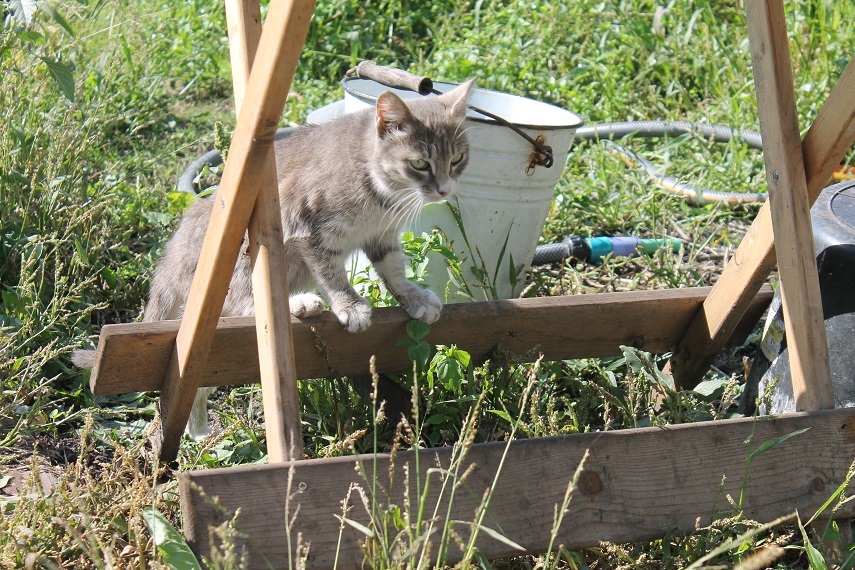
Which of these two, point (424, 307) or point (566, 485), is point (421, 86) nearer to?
point (424, 307)

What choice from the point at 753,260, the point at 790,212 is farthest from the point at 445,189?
the point at 790,212

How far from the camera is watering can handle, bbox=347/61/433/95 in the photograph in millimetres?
3248

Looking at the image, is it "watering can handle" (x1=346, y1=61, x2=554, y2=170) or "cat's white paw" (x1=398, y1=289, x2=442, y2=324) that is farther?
"watering can handle" (x1=346, y1=61, x2=554, y2=170)

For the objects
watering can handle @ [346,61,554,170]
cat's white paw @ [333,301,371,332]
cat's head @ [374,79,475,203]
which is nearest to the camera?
cat's white paw @ [333,301,371,332]

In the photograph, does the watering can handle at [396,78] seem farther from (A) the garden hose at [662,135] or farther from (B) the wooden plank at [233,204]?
(A) the garden hose at [662,135]

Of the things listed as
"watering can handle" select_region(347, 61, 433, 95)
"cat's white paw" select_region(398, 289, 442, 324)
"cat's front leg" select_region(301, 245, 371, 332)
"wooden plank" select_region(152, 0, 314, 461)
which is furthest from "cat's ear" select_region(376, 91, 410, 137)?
"wooden plank" select_region(152, 0, 314, 461)

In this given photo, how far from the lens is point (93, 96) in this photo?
4559 mm

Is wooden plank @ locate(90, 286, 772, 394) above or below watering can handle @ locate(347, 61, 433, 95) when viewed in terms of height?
below

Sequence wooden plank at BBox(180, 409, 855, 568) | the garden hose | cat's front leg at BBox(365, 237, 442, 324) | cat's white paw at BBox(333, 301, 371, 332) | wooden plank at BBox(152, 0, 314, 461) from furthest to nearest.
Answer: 1. the garden hose
2. cat's front leg at BBox(365, 237, 442, 324)
3. cat's white paw at BBox(333, 301, 371, 332)
4. wooden plank at BBox(180, 409, 855, 568)
5. wooden plank at BBox(152, 0, 314, 461)

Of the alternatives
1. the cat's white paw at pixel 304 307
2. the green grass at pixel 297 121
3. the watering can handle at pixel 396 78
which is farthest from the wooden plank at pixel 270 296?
the watering can handle at pixel 396 78

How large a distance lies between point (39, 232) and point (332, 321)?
5.09 ft

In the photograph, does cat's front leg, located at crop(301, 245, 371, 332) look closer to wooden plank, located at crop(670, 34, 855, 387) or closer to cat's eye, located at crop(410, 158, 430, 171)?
cat's eye, located at crop(410, 158, 430, 171)

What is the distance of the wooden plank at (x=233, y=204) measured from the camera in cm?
176

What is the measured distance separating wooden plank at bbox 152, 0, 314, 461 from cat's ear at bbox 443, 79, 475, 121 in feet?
3.82
